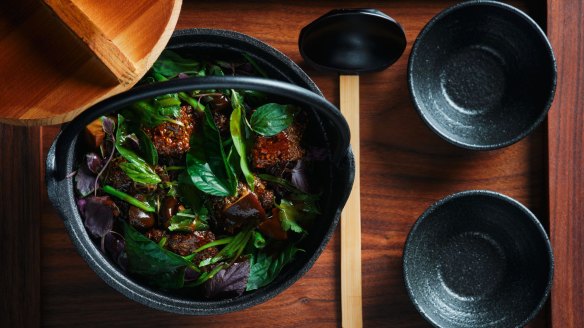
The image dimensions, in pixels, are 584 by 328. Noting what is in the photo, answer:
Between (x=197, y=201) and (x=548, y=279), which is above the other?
(x=197, y=201)

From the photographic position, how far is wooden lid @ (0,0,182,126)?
3.22 ft

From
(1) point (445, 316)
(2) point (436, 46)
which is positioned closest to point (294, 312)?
(1) point (445, 316)

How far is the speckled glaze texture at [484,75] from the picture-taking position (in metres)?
1.35

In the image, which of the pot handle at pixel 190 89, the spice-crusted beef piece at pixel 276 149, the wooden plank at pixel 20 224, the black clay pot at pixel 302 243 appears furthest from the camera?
the wooden plank at pixel 20 224

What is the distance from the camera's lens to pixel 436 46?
1.38m

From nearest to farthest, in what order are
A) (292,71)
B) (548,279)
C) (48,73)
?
(48,73) < (292,71) < (548,279)

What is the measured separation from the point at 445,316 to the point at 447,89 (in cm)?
46

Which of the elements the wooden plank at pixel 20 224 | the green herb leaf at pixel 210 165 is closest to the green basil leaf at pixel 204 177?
the green herb leaf at pixel 210 165

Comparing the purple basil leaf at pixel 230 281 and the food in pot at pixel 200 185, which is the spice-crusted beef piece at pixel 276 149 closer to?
the food in pot at pixel 200 185

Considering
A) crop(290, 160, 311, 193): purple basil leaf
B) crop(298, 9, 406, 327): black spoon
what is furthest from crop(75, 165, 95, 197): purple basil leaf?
crop(298, 9, 406, 327): black spoon

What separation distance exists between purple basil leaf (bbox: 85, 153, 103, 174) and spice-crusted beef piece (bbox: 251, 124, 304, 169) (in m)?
0.27

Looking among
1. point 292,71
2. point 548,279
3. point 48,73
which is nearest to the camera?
point 48,73

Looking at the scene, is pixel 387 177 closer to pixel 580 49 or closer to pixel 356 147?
pixel 356 147

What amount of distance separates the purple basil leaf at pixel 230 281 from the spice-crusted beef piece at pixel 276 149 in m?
0.18
